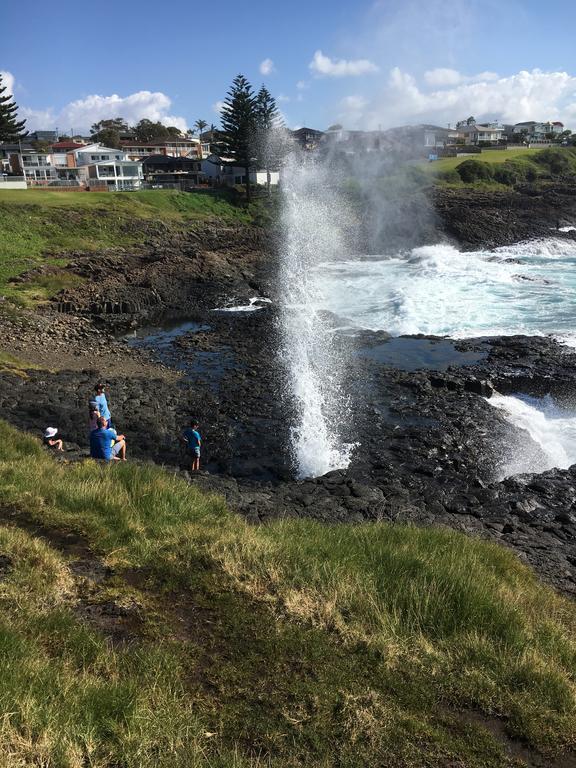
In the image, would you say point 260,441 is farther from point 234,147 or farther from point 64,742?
point 234,147

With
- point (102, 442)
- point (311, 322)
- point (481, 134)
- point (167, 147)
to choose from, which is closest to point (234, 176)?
point (167, 147)

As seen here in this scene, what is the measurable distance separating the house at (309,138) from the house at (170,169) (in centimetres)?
1878

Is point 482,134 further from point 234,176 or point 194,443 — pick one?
point 194,443

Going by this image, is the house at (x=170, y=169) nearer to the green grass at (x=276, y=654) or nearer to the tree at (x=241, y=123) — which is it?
the tree at (x=241, y=123)

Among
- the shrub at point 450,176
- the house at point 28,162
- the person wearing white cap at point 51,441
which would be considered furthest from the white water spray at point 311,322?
the house at point 28,162

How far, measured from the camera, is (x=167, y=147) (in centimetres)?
10488

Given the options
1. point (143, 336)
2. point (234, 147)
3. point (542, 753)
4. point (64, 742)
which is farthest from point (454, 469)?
point (234, 147)

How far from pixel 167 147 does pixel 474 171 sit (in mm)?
58343

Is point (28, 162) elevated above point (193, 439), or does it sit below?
above

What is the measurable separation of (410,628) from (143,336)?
2413 cm

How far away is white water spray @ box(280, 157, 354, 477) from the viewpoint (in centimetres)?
1605

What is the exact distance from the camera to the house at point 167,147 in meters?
101

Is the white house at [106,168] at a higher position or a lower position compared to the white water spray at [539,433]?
higher

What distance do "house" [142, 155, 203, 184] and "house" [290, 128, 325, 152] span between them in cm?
1878
